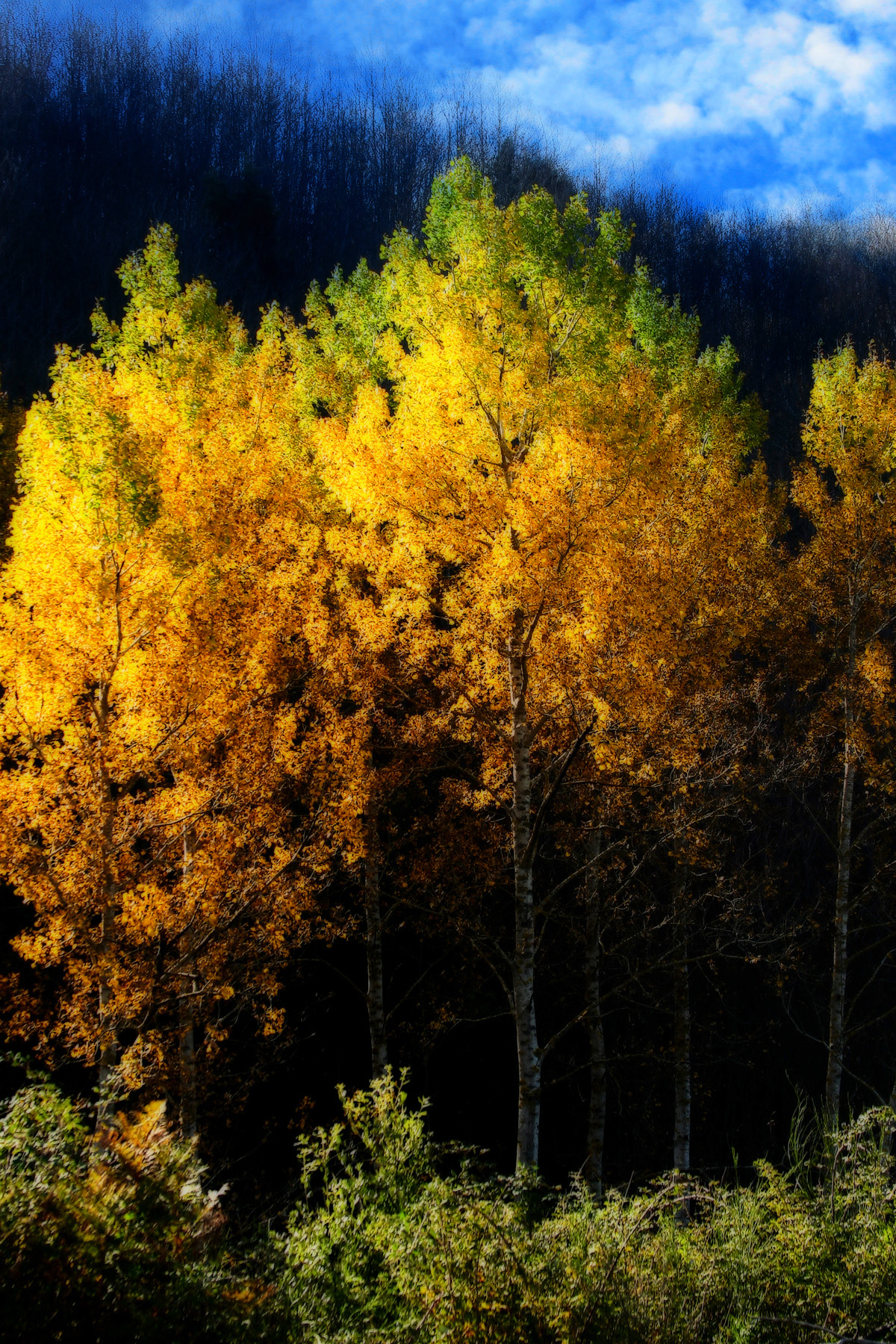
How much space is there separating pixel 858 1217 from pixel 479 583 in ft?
Answer: 17.1

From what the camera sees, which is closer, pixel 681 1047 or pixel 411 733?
pixel 411 733

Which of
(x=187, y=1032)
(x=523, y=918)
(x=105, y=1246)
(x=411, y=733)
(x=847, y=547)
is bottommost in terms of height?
(x=187, y=1032)

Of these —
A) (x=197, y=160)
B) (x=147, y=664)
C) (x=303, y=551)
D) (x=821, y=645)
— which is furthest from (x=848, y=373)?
(x=197, y=160)

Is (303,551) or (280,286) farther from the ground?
(280,286)

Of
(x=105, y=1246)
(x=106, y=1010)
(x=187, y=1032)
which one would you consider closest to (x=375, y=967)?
(x=187, y=1032)

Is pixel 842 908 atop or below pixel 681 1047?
atop

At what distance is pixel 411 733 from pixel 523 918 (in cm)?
228

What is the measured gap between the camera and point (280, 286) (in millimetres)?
34312

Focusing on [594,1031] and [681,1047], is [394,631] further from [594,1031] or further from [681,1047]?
[681,1047]

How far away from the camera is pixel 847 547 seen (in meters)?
10.7

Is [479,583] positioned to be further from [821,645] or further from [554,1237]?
[821,645]

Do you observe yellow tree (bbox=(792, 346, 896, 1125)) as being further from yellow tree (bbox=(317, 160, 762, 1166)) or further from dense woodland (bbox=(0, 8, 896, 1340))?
yellow tree (bbox=(317, 160, 762, 1166))

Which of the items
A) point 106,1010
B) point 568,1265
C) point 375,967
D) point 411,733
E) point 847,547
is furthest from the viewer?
point 847,547

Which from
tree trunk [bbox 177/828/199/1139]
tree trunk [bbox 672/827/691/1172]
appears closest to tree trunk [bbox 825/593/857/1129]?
tree trunk [bbox 672/827/691/1172]
